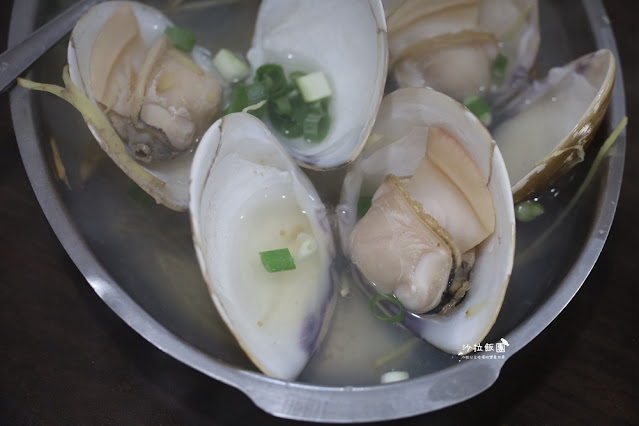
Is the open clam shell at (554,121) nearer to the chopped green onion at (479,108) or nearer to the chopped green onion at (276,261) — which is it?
the chopped green onion at (479,108)

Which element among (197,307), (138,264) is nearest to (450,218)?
(197,307)

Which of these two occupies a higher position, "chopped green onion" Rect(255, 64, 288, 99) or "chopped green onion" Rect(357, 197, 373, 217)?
"chopped green onion" Rect(255, 64, 288, 99)

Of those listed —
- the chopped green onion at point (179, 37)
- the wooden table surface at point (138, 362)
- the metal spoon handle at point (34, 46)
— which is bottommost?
the wooden table surface at point (138, 362)

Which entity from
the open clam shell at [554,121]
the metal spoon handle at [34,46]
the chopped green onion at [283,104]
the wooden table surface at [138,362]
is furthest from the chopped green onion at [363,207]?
the metal spoon handle at [34,46]

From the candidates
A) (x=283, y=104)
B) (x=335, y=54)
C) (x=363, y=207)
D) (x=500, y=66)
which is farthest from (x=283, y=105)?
(x=500, y=66)

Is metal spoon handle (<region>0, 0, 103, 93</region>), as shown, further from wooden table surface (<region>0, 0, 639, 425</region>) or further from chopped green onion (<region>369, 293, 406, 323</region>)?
chopped green onion (<region>369, 293, 406, 323</region>)

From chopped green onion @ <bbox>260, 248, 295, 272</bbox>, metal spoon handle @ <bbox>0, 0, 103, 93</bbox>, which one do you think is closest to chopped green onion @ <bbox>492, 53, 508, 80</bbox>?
chopped green onion @ <bbox>260, 248, 295, 272</bbox>

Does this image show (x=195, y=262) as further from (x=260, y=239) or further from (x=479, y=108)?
(x=479, y=108)

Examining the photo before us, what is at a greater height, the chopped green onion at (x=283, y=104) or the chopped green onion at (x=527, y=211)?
the chopped green onion at (x=283, y=104)
